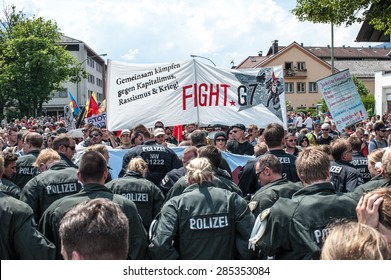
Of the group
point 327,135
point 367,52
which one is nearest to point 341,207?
point 327,135

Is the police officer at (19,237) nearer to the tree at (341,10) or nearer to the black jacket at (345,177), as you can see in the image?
the black jacket at (345,177)

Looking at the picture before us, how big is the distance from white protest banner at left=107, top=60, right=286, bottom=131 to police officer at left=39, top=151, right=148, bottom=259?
18.8ft

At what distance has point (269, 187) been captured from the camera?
5031 mm

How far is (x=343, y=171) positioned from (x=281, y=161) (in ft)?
2.51

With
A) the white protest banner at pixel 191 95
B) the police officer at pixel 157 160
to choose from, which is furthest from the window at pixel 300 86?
the police officer at pixel 157 160

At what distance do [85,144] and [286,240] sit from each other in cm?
701

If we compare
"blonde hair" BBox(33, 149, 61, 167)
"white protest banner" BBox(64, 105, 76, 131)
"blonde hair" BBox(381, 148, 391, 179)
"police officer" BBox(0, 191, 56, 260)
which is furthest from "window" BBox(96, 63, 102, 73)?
"police officer" BBox(0, 191, 56, 260)

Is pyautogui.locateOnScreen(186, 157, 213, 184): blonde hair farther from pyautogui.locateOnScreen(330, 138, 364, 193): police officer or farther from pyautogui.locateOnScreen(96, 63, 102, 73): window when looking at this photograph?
pyautogui.locateOnScreen(96, 63, 102, 73): window

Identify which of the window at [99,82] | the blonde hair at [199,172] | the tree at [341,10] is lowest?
the blonde hair at [199,172]

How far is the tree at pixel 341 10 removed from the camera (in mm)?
16172

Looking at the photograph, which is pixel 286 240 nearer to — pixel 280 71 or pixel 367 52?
pixel 280 71

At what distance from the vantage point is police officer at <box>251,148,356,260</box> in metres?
4.02

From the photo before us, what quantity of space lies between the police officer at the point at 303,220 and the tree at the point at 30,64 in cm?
4793

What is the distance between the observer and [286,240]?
4102 mm
